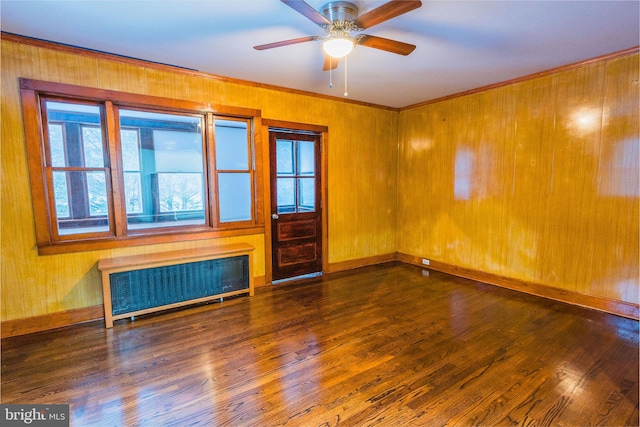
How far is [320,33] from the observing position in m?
2.71

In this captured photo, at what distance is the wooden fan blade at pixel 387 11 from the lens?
6.02 feet

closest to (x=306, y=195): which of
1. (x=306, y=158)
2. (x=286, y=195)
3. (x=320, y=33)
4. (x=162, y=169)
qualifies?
(x=286, y=195)

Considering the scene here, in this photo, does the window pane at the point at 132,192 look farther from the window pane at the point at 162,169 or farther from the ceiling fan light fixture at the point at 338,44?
the ceiling fan light fixture at the point at 338,44

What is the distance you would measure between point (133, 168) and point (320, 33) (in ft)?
7.95

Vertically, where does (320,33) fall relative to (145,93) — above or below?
above

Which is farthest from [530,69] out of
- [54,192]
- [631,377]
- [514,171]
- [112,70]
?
[54,192]

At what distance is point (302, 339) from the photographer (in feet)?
9.17

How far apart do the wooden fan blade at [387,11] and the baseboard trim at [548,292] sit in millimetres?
3539

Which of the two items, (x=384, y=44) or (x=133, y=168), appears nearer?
(x=384, y=44)

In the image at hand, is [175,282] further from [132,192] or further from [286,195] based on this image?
[286,195]

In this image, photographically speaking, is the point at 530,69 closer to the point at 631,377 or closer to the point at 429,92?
the point at 429,92

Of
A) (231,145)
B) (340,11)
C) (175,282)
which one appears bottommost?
(175,282)

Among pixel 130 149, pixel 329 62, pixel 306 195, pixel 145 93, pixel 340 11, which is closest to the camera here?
pixel 340 11

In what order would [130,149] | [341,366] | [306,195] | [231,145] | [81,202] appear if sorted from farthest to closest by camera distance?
[306,195] < [231,145] < [130,149] < [81,202] < [341,366]
